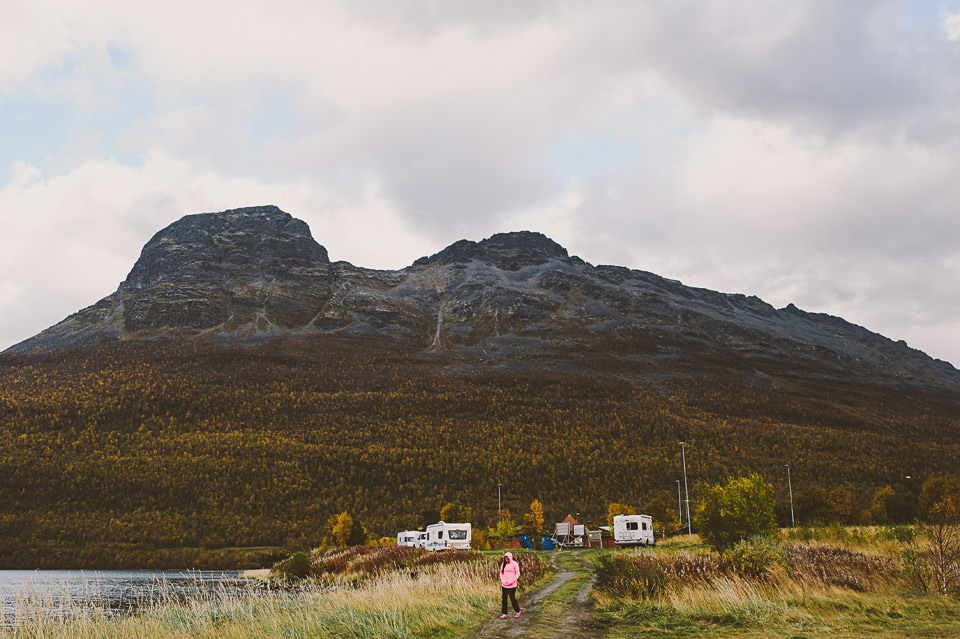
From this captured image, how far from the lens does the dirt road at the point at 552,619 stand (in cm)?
1359

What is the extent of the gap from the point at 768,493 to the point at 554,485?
75518mm

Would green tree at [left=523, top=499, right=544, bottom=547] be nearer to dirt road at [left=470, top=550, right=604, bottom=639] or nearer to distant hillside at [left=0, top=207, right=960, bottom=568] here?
distant hillside at [left=0, top=207, right=960, bottom=568]

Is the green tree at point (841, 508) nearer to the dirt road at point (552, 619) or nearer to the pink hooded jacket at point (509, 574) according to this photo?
the dirt road at point (552, 619)

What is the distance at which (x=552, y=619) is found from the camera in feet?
51.5

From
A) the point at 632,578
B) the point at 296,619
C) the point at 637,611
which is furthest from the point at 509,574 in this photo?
the point at 296,619

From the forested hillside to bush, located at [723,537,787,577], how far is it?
268 feet

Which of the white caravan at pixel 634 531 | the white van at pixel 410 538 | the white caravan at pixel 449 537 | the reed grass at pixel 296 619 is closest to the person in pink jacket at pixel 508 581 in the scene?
the reed grass at pixel 296 619

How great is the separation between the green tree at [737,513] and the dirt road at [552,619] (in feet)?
37.6

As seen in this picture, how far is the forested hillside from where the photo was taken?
327 feet

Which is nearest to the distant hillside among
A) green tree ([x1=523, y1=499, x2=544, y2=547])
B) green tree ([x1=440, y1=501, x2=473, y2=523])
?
green tree ([x1=523, y1=499, x2=544, y2=547])

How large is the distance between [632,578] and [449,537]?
38595 millimetres

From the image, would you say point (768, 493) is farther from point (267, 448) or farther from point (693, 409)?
point (693, 409)

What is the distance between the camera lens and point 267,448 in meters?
120

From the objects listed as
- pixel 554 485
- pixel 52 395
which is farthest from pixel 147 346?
pixel 554 485
